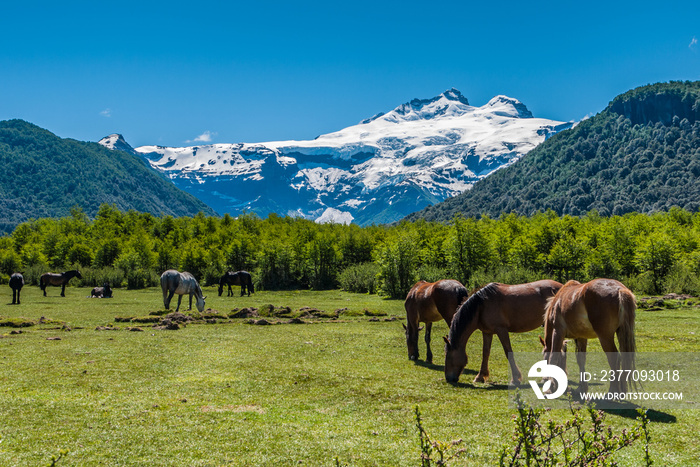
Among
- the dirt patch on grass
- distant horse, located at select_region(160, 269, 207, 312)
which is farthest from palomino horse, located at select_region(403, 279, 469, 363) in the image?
distant horse, located at select_region(160, 269, 207, 312)

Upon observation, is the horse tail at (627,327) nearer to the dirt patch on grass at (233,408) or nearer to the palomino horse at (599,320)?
the palomino horse at (599,320)

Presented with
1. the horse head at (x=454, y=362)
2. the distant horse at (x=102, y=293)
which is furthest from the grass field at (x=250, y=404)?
the distant horse at (x=102, y=293)

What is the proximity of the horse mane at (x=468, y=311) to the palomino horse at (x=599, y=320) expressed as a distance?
1720 millimetres

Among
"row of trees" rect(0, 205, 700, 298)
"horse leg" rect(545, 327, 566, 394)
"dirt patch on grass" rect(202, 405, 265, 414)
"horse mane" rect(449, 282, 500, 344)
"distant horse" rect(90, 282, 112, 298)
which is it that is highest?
"row of trees" rect(0, 205, 700, 298)

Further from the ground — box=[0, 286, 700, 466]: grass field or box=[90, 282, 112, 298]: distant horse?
box=[90, 282, 112, 298]: distant horse

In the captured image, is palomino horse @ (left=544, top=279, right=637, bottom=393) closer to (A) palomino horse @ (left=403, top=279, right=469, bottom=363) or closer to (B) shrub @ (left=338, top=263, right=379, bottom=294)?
(A) palomino horse @ (left=403, top=279, right=469, bottom=363)

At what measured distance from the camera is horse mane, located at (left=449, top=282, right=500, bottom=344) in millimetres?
12141

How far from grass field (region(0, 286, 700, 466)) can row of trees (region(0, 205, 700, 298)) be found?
32.0 metres

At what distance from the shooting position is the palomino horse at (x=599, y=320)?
9.41m

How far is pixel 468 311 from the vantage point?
12234mm

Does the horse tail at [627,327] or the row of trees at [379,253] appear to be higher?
the row of trees at [379,253]

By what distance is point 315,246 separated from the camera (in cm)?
7300

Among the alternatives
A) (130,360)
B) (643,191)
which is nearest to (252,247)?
(130,360)

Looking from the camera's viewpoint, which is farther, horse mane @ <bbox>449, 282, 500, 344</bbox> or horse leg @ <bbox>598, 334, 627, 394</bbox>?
horse mane @ <bbox>449, 282, 500, 344</bbox>
